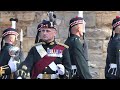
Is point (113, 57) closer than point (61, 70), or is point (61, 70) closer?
point (61, 70)

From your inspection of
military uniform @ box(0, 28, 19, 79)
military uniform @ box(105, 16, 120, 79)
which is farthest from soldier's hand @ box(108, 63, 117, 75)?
military uniform @ box(0, 28, 19, 79)

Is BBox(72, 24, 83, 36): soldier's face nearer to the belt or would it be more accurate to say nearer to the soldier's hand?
the soldier's hand

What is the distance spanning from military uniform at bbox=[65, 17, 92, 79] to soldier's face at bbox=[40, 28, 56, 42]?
0.79 ft

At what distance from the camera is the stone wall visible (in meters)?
7.59

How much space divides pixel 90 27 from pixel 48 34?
2.86 ft

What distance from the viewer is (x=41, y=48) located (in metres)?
7.17

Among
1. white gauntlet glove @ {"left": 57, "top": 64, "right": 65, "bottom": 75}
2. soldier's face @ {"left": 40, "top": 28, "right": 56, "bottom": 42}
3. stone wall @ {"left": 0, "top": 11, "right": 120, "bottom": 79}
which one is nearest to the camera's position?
white gauntlet glove @ {"left": 57, "top": 64, "right": 65, "bottom": 75}

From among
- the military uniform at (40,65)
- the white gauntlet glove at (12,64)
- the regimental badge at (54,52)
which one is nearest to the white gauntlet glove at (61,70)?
the military uniform at (40,65)

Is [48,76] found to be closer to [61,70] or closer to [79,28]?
[61,70]

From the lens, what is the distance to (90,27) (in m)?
7.92

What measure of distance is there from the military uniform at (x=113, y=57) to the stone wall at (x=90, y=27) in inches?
6.4

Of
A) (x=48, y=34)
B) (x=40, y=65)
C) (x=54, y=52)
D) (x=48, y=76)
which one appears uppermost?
(x=48, y=34)

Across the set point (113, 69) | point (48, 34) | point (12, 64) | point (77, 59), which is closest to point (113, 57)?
point (113, 69)

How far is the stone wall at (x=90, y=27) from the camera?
7.59 metres
